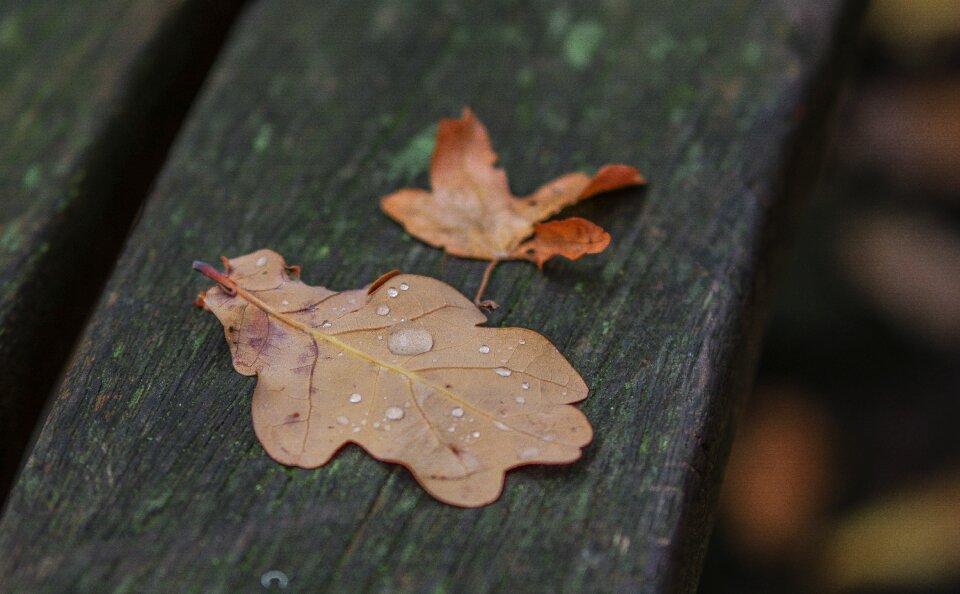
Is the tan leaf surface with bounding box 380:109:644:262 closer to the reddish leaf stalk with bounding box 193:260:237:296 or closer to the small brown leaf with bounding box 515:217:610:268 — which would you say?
the small brown leaf with bounding box 515:217:610:268

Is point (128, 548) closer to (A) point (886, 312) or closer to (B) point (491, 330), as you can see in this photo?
(B) point (491, 330)

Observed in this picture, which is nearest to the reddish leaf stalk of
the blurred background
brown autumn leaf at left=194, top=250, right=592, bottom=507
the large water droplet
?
brown autumn leaf at left=194, top=250, right=592, bottom=507

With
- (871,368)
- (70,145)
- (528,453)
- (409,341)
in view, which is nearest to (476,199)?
(409,341)

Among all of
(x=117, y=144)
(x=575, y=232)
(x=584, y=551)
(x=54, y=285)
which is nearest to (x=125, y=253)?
(x=54, y=285)

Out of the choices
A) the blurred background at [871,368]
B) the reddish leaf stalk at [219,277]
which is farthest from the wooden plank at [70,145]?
the blurred background at [871,368]

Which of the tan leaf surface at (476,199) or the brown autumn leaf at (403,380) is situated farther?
the tan leaf surface at (476,199)

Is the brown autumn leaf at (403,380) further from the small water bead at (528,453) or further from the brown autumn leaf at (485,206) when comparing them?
the brown autumn leaf at (485,206)
